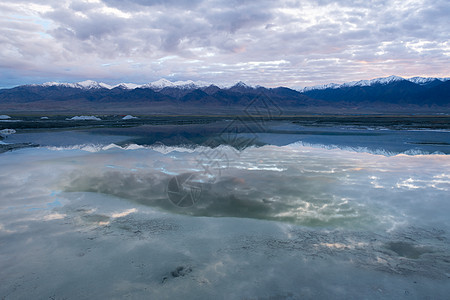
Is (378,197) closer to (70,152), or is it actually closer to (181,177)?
(181,177)

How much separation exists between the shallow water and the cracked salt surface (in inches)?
1.0

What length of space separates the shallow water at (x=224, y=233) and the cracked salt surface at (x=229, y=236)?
0.03 meters

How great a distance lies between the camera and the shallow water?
14.6 ft

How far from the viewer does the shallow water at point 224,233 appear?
445 cm

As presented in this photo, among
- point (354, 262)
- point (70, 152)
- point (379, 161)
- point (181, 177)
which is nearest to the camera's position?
point (354, 262)

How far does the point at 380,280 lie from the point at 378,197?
14.1 feet

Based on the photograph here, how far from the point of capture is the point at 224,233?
6078 mm

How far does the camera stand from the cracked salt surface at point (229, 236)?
443cm

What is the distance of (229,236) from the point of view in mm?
5949

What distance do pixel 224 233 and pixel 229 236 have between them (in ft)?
0.54

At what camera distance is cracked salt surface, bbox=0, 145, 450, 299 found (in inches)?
174

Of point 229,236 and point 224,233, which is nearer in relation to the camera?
point 229,236

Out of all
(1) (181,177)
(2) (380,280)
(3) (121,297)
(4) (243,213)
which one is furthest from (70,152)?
(2) (380,280)

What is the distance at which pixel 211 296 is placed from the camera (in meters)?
4.20
